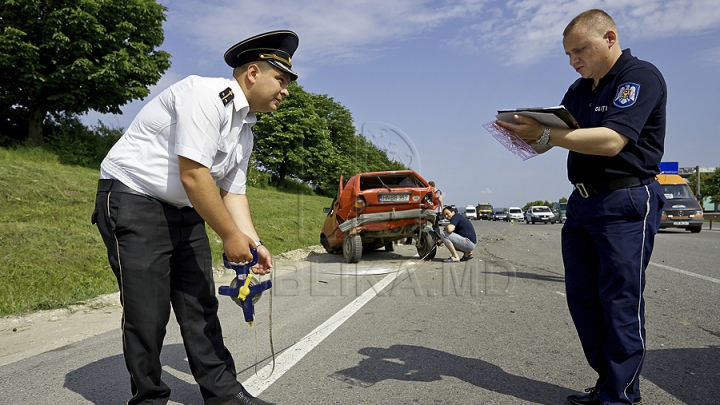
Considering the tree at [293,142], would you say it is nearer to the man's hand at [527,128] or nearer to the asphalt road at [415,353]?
the asphalt road at [415,353]

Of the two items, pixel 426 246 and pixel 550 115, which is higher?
pixel 550 115

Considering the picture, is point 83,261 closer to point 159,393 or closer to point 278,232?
point 159,393

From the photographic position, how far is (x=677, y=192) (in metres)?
21.7

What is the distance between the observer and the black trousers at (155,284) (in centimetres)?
248

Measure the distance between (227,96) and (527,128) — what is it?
1.53m

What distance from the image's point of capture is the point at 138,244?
8.16ft

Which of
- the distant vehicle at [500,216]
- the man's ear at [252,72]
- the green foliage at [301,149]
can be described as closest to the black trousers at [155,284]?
the man's ear at [252,72]

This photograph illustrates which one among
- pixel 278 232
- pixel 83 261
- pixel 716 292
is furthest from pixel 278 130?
pixel 716 292

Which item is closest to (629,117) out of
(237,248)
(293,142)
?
(237,248)

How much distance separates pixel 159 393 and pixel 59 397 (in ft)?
3.30

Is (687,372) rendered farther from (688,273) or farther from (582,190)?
(688,273)

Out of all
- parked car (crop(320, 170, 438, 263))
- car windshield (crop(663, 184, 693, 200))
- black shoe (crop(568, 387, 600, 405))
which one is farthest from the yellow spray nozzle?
car windshield (crop(663, 184, 693, 200))

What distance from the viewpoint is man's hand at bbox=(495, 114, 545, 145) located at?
2609 mm

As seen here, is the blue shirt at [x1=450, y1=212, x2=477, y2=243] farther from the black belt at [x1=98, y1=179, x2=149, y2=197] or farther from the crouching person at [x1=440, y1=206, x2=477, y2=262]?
the black belt at [x1=98, y1=179, x2=149, y2=197]
